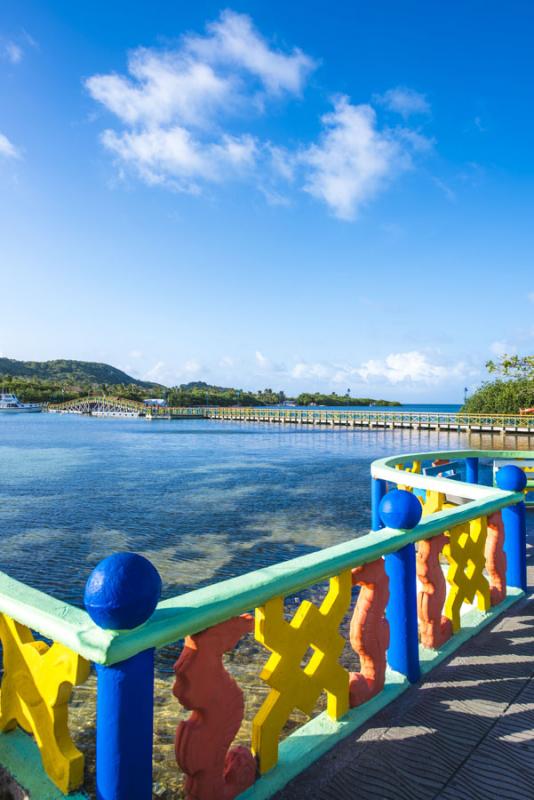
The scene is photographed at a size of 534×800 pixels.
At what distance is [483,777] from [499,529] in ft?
6.86

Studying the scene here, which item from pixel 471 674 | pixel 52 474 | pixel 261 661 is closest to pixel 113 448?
pixel 52 474

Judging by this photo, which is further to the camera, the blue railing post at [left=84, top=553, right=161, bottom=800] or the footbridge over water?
the footbridge over water

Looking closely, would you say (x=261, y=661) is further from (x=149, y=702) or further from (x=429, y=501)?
(x=149, y=702)

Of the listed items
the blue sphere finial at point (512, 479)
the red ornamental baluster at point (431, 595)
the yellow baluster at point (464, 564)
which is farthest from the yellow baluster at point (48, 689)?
the blue sphere finial at point (512, 479)

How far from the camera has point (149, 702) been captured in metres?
1.58

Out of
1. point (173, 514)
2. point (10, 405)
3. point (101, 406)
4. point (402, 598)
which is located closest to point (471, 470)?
point (402, 598)

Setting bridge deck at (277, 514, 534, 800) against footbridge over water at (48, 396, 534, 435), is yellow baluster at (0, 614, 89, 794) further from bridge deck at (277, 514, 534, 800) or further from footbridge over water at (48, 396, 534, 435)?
footbridge over water at (48, 396, 534, 435)

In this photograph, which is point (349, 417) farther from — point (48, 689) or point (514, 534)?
point (48, 689)

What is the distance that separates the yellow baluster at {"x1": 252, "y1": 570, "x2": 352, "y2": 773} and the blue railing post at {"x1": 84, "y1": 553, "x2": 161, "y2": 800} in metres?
0.58

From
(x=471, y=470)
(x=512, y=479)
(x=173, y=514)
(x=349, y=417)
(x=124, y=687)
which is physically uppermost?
(x=512, y=479)

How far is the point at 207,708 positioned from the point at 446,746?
1332 mm

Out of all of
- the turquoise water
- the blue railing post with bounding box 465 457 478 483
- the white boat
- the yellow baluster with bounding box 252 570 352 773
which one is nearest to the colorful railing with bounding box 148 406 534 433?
the turquoise water

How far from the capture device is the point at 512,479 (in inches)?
159

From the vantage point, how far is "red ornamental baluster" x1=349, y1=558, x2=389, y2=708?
8.64 ft
